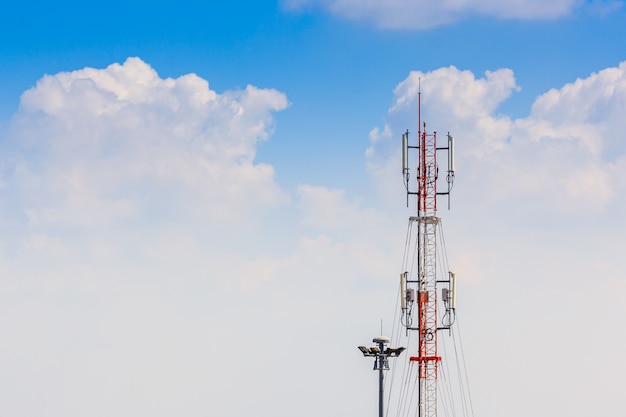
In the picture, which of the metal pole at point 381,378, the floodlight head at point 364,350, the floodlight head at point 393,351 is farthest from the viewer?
the floodlight head at point 364,350

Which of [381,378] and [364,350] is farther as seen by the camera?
[364,350]

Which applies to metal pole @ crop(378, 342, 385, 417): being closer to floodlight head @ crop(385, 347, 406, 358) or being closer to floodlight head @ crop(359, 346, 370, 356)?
floodlight head @ crop(385, 347, 406, 358)

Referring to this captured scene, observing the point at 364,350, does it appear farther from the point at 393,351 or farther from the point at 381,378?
the point at 381,378

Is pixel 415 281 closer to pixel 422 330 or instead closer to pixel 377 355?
pixel 422 330

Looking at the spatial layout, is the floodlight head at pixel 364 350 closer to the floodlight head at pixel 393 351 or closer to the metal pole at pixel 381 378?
the metal pole at pixel 381 378

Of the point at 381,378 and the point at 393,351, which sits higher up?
the point at 393,351

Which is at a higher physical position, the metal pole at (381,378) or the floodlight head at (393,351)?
the floodlight head at (393,351)

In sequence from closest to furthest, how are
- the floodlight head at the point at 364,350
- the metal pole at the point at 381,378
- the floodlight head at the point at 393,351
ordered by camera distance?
the metal pole at the point at 381,378 → the floodlight head at the point at 393,351 → the floodlight head at the point at 364,350

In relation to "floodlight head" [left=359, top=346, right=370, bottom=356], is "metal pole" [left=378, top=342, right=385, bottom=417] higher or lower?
lower

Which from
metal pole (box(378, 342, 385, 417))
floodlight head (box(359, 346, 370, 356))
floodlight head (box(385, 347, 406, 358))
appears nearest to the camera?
metal pole (box(378, 342, 385, 417))

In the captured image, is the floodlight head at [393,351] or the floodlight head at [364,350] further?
the floodlight head at [364,350]

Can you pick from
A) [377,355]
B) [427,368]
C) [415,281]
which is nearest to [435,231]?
[415,281]

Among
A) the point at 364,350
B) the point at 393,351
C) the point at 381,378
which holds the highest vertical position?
the point at 364,350

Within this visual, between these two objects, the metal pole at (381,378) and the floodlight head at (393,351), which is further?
the floodlight head at (393,351)
